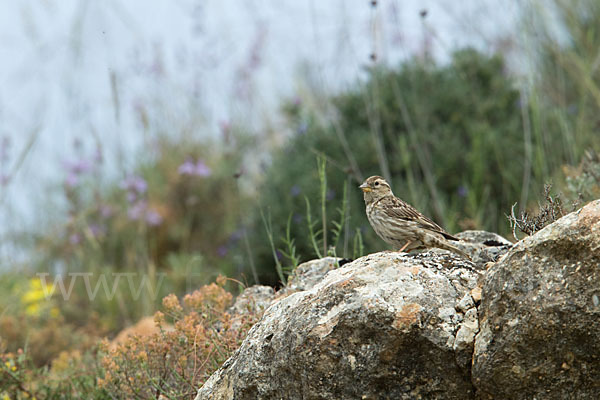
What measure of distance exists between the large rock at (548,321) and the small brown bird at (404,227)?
1.26 meters

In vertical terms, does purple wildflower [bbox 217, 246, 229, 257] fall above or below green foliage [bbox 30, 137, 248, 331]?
below

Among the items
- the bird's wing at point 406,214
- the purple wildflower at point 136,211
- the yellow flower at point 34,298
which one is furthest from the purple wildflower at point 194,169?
the bird's wing at point 406,214

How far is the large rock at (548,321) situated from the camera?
2.33 metres

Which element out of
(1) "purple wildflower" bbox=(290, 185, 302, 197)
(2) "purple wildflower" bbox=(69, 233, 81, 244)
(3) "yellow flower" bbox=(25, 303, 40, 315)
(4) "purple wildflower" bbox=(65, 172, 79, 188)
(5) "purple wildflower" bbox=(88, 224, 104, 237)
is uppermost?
(4) "purple wildflower" bbox=(65, 172, 79, 188)

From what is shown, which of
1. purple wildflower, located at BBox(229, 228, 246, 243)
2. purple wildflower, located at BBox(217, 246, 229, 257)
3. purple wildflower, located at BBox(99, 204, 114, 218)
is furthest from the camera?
purple wildflower, located at BBox(99, 204, 114, 218)

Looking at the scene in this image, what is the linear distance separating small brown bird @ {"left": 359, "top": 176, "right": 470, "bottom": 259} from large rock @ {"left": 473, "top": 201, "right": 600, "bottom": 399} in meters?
1.26

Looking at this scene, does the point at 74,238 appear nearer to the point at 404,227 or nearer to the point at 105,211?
the point at 105,211

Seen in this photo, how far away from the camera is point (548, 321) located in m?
2.36

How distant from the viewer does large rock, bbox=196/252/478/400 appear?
2.56 metres

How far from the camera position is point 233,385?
9.65ft

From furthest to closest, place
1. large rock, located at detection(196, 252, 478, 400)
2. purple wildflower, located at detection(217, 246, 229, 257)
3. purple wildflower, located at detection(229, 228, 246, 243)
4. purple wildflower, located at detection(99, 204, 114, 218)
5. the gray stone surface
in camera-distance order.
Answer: purple wildflower, located at detection(99, 204, 114, 218), purple wildflower, located at detection(217, 246, 229, 257), purple wildflower, located at detection(229, 228, 246, 243), the gray stone surface, large rock, located at detection(196, 252, 478, 400)

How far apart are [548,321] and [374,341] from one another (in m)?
0.59

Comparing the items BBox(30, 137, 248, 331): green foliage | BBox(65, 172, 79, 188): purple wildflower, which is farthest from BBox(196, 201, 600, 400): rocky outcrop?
BBox(65, 172, 79, 188): purple wildflower

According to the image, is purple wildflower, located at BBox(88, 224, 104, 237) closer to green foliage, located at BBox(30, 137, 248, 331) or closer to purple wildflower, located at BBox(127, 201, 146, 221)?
green foliage, located at BBox(30, 137, 248, 331)
